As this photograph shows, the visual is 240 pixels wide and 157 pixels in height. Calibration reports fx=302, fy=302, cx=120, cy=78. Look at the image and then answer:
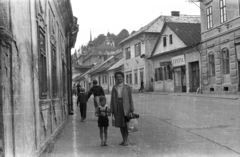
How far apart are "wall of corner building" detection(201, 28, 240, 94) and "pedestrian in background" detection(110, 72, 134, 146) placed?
16.6 meters

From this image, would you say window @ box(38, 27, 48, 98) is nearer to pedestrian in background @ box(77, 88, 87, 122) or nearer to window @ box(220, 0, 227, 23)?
pedestrian in background @ box(77, 88, 87, 122)

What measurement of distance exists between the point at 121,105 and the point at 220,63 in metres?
18.7

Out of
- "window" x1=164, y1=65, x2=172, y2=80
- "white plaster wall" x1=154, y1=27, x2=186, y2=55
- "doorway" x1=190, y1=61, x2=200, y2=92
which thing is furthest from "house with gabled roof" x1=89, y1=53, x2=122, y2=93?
"doorway" x1=190, y1=61, x2=200, y2=92

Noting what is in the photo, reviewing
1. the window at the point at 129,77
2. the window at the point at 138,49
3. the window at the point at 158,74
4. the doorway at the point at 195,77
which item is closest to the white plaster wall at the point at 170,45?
the window at the point at 158,74

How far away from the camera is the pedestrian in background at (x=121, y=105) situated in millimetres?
6773

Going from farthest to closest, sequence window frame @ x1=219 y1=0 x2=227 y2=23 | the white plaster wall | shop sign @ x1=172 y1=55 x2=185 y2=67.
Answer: the white plaster wall → shop sign @ x1=172 y1=55 x2=185 y2=67 → window frame @ x1=219 y1=0 x2=227 y2=23

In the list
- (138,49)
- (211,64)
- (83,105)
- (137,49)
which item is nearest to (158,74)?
(138,49)

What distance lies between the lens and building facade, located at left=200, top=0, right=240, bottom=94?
21609 millimetres

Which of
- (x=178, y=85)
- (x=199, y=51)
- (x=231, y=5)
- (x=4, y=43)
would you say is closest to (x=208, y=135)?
(x=4, y=43)

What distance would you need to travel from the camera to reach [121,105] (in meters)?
6.83

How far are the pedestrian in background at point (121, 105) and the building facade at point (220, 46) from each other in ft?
54.3

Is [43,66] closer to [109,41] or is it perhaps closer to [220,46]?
[220,46]

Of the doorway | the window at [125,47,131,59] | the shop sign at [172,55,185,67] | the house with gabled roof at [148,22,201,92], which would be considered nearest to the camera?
the doorway

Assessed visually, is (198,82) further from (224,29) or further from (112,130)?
(112,130)
